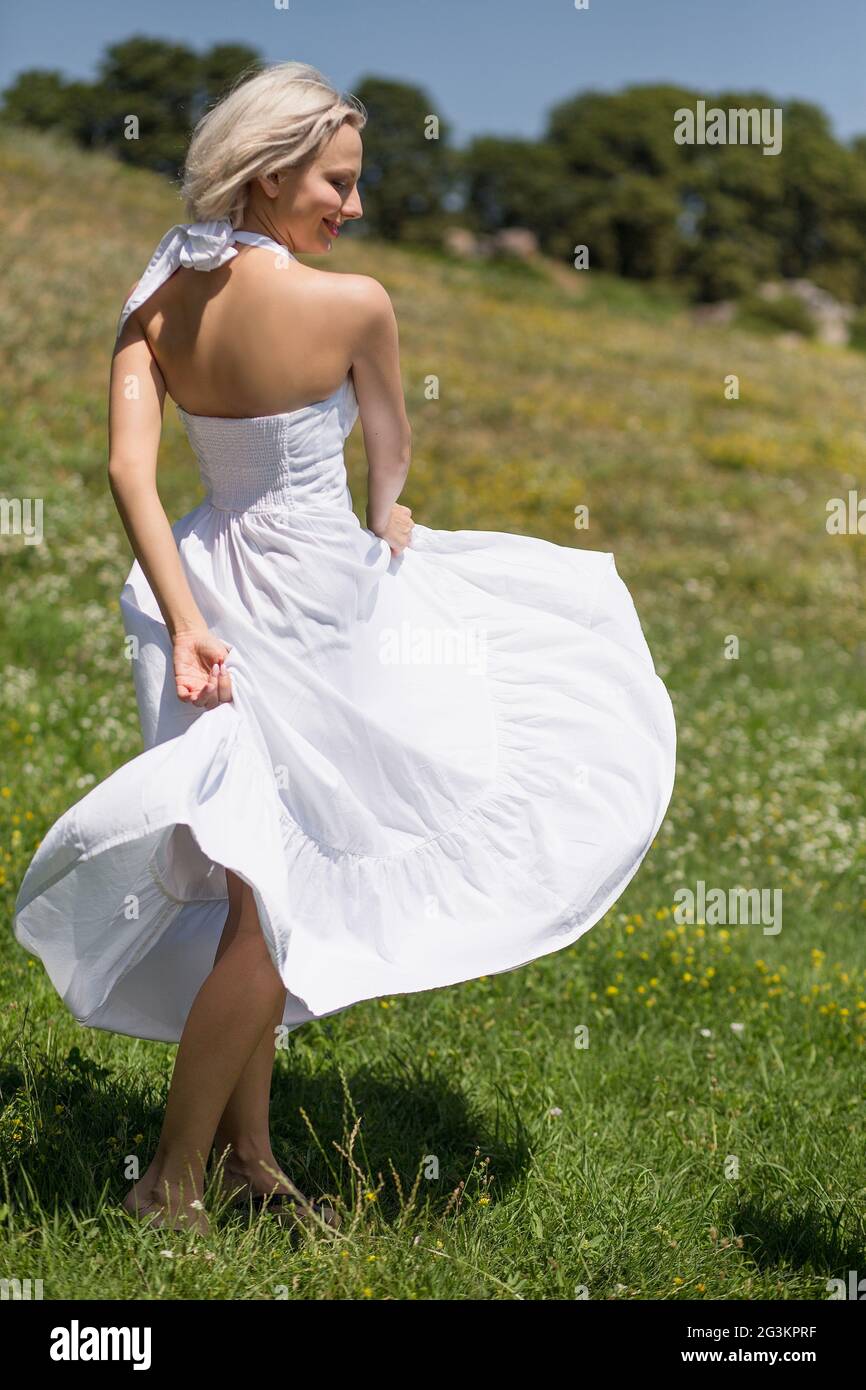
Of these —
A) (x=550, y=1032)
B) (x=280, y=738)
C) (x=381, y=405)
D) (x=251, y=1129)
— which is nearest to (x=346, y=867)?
(x=280, y=738)

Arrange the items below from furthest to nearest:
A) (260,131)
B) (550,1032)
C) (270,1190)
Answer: (550,1032) < (270,1190) < (260,131)

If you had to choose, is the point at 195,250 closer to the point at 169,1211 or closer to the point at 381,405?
the point at 381,405

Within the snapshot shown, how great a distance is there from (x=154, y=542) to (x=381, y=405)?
2.38ft

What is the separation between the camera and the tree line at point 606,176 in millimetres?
55344

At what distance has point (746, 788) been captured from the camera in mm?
8281

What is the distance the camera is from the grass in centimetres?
351

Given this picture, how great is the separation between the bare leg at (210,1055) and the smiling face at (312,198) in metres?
1.70

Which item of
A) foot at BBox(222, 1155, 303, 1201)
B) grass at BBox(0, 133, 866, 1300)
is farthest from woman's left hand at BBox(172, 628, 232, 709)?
foot at BBox(222, 1155, 303, 1201)

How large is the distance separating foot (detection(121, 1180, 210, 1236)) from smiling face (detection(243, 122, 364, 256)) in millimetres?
2439

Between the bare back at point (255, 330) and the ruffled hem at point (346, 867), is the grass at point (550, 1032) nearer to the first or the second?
the ruffled hem at point (346, 867)

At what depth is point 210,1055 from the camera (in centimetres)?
329
